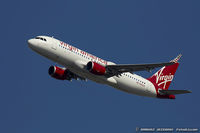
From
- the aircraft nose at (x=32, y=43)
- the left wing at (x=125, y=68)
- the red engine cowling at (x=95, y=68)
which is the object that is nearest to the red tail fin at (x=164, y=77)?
the left wing at (x=125, y=68)

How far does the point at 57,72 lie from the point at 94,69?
9273 millimetres

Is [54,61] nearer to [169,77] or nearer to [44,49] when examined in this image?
[44,49]

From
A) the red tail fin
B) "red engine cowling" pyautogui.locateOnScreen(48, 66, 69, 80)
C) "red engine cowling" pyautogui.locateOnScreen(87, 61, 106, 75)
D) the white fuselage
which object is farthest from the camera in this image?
the red tail fin

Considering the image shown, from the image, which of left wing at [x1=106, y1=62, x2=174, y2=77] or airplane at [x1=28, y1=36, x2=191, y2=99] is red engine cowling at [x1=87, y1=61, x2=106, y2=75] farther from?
left wing at [x1=106, y1=62, x2=174, y2=77]

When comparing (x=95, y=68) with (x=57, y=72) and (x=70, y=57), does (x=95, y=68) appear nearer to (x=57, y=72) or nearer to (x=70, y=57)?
(x=70, y=57)

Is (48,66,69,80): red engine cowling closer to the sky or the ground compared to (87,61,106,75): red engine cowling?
closer to the sky

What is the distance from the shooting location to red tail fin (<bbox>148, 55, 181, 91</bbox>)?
67188mm

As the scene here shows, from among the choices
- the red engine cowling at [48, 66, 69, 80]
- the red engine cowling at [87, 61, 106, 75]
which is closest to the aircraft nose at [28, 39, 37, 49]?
the red engine cowling at [87, 61, 106, 75]

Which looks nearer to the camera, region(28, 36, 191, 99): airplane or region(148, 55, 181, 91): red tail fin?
region(28, 36, 191, 99): airplane

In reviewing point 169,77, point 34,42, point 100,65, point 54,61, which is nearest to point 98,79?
point 100,65

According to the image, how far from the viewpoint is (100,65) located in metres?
57.9

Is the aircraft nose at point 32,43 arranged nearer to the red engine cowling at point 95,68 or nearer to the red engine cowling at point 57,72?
the red engine cowling at point 95,68

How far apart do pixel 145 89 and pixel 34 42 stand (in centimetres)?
1862

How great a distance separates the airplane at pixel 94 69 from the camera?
56.9 m
